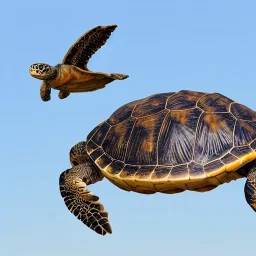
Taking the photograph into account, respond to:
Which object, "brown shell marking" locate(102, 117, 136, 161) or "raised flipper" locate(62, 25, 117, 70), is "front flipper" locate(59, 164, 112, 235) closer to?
"brown shell marking" locate(102, 117, 136, 161)

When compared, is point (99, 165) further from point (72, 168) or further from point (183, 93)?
point (183, 93)

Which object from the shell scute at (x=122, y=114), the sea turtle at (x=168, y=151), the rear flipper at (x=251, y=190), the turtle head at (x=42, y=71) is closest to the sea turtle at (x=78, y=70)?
the turtle head at (x=42, y=71)

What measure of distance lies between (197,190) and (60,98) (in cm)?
424

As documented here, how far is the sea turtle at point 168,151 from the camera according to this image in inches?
367

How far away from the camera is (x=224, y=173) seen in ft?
30.6

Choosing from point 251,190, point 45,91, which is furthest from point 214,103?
point 45,91

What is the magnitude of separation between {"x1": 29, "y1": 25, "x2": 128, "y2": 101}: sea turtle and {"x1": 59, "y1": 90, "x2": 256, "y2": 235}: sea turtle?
4.21 ft

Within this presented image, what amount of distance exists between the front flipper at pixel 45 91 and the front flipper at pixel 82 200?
2378 mm

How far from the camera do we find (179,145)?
9.59 m

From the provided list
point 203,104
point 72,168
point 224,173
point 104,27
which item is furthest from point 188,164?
point 104,27

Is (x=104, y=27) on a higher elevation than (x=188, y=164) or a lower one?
higher

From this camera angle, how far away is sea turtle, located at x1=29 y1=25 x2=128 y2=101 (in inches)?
448

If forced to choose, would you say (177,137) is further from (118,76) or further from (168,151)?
(118,76)

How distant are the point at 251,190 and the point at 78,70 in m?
4.52
